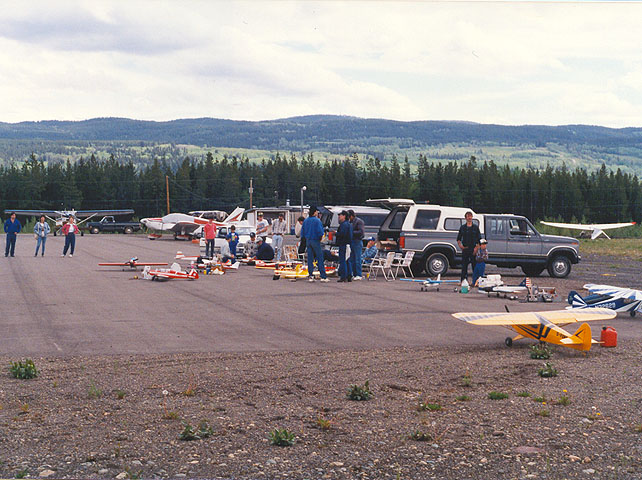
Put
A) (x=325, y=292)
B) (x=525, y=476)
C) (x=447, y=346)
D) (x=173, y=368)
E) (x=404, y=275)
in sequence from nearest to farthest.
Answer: (x=525, y=476) < (x=173, y=368) < (x=447, y=346) < (x=325, y=292) < (x=404, y=275)

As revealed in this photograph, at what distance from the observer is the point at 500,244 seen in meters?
21.3

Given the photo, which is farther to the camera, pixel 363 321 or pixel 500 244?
pixel 500 244

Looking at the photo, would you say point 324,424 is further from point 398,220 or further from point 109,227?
point 109,227

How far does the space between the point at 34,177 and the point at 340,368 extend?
108273 mm

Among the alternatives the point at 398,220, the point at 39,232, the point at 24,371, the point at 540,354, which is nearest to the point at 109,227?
the point at 39,232

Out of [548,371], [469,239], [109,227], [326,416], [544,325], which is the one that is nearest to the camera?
[326,416]

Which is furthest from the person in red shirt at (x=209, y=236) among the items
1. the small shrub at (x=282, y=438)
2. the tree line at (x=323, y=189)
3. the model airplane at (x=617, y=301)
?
the tree line at (x=323, y=189)

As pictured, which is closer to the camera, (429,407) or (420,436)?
(420,436)

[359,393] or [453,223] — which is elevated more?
Result: [453,223]

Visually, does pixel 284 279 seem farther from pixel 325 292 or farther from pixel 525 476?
pixel 525 476

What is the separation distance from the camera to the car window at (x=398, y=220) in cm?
2144

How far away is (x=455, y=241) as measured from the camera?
836 inches

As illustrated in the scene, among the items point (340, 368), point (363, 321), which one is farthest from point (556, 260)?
point (340, 368)

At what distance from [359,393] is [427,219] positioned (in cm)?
1438
